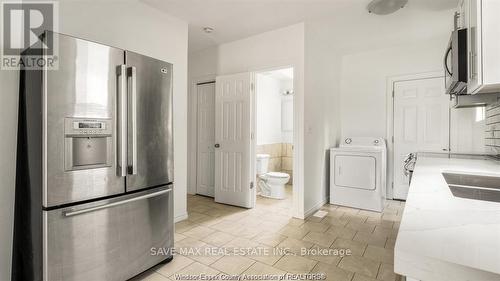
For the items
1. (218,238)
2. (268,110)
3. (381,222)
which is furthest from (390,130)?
(218,238)

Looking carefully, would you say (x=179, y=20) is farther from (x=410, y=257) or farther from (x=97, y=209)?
(x=410, y=257)

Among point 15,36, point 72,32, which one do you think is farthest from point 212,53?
point 15,36

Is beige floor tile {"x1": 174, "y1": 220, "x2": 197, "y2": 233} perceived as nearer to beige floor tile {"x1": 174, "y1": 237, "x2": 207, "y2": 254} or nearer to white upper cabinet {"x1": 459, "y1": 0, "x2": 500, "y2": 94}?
beige floor tile {"x1": 174, "y1": 237, "x2": 207, "y2": 254}

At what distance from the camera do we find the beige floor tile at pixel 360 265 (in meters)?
1.94

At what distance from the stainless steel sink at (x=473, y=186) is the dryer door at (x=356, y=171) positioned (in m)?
1.95

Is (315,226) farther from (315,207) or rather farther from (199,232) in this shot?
→ (199,232)

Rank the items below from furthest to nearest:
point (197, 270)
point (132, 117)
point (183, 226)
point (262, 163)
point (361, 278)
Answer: point (262, 163), point (183, 226), point (197, 270), point (361, 278), point (132, 117)

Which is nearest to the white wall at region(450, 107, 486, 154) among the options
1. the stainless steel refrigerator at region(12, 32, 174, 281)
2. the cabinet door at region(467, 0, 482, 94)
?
the cabinet door at region(467, 0, 482, 94)

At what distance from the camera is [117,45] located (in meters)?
2.34

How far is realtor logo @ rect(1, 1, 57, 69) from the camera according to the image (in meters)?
1.64

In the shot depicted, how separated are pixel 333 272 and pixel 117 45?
8.94ft

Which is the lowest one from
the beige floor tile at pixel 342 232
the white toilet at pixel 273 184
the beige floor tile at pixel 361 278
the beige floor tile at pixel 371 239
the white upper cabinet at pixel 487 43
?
the beige floor tile at pixel 361 278

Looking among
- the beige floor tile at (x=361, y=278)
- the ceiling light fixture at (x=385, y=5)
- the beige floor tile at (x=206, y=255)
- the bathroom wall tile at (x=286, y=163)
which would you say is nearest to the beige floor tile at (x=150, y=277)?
the beige floor tile at (x=206, y=255)

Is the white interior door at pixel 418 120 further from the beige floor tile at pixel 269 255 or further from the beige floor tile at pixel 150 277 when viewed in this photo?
the beige floor tile at pixel 150 277
